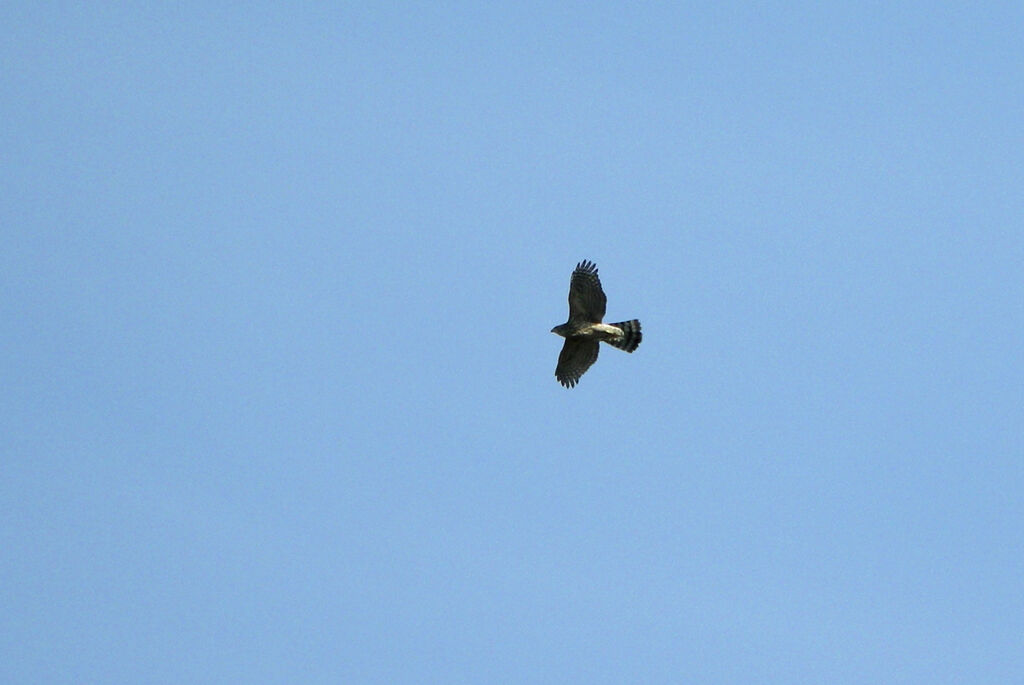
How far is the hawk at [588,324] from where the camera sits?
59438mm

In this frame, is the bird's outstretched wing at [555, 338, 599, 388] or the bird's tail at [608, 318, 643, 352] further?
the bird's outstretched wing at [555, 338, 599, 388]

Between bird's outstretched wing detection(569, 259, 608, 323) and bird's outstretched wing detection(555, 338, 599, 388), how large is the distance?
113cm

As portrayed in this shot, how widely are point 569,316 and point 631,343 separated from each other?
A: 1.53m

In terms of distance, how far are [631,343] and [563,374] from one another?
185 centimetres

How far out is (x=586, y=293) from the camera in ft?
195

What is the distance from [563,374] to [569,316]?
1587 mm

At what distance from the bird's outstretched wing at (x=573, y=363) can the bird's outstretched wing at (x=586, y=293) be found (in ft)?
3.69

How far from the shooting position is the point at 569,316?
5981 cm

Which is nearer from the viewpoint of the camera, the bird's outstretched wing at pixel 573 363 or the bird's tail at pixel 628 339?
the bird's tail at pixel 628 339

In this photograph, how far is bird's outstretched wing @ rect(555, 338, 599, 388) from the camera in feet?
198

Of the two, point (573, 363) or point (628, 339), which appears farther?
point (573, 363)

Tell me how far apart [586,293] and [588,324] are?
2.39ft

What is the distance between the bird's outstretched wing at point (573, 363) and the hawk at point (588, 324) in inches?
0.9

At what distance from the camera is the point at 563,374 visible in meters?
60.7
